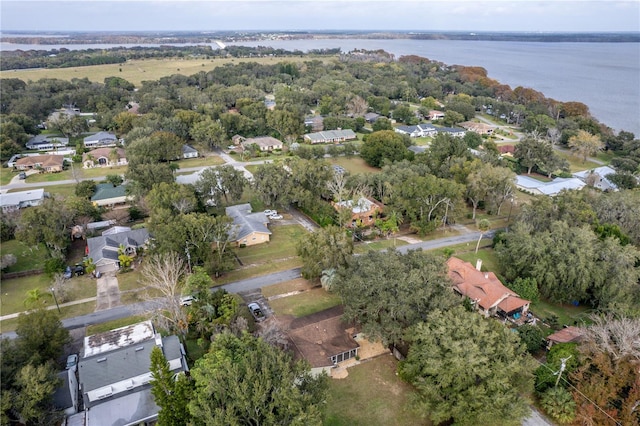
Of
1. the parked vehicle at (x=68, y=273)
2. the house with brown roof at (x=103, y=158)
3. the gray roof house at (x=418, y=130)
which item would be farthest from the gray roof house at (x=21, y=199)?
the gray roof house at (x=418, y=130)

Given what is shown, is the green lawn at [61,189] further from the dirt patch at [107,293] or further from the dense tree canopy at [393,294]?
the dense tree canopy at [393,294]

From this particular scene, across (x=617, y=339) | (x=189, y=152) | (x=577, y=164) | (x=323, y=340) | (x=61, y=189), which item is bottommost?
(x=577, y=164)

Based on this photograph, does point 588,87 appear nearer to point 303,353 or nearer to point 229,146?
point 229,146

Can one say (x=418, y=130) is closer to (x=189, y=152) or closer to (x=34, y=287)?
(x=189, y=152)

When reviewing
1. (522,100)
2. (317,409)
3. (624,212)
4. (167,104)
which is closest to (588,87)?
(522,100)

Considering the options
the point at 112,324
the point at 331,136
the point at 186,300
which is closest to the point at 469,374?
the point at 186,300

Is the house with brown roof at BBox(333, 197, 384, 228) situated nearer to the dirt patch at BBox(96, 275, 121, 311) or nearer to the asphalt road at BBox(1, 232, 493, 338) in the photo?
the asphalt road at BBox(1, 232, 493, 338)
